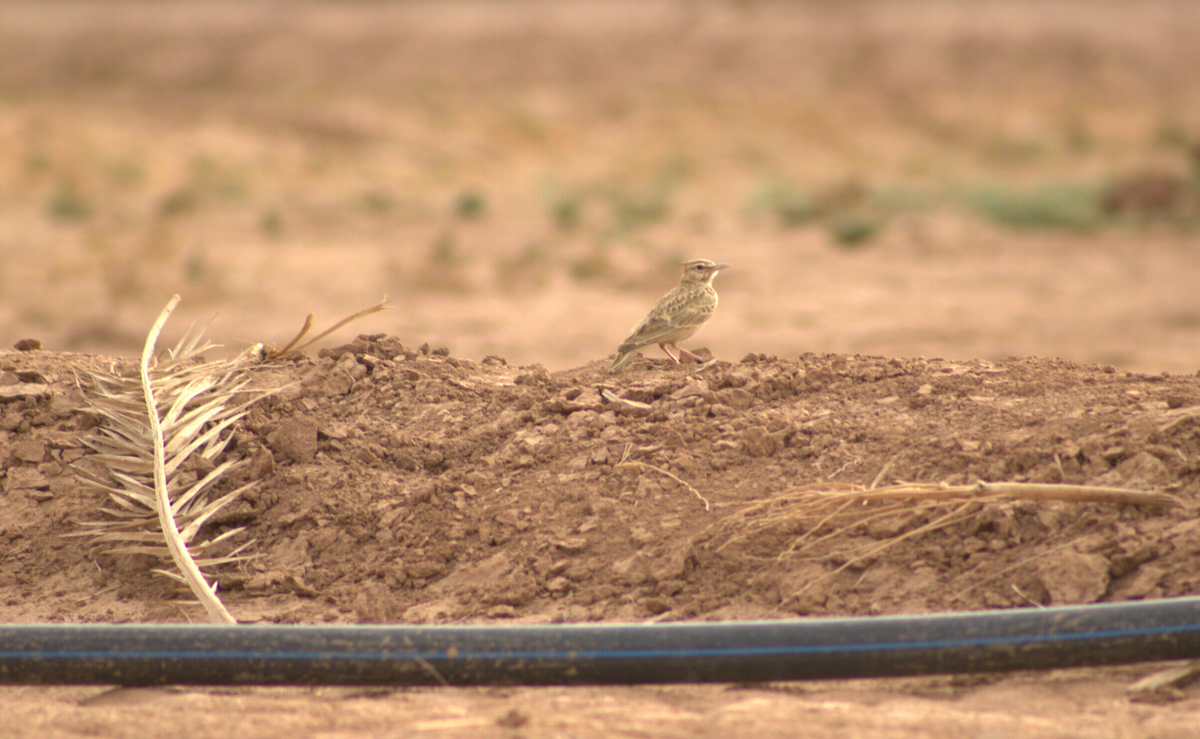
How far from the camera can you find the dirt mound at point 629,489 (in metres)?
3.98

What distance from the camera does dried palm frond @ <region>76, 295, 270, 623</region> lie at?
180 inches

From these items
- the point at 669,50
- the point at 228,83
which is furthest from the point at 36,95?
the point at 669,50

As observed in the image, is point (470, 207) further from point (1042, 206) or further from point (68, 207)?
point (1042, 206)

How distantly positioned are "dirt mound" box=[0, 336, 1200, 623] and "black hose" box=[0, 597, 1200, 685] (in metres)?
0.58

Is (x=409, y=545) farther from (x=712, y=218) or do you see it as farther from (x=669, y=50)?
(x=669, y=50)

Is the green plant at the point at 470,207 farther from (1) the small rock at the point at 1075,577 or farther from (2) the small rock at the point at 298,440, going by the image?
(1) the small rock at the point at 1075,577

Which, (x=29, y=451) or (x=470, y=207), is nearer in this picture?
(x=29, y=451)

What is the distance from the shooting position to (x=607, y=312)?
1407cm

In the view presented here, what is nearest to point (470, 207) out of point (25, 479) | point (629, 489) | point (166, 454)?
point (25, 479)

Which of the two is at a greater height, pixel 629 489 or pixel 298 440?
pixel 298 440

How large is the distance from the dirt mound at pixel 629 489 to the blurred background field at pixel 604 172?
6.16 m

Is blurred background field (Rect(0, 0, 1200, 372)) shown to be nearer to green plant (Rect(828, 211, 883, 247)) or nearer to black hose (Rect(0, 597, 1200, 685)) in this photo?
green plant (Rect(828, 211, 883, 247))

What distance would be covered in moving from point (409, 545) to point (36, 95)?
115 feet

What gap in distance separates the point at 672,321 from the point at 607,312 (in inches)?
311
